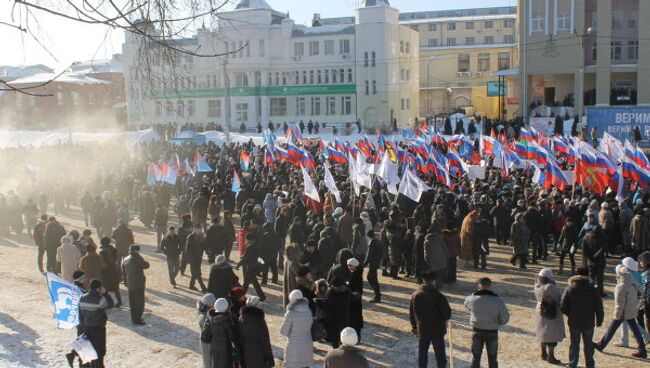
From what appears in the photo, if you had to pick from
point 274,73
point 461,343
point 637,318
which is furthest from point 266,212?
point 274,73

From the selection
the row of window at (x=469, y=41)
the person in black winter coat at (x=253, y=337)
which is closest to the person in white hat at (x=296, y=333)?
the person in black winter coat at (x=253, y=337)

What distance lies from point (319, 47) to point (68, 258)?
169ft

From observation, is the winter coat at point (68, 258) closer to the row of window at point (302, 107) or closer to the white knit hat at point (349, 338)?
the white knit hat at point (349, 338)

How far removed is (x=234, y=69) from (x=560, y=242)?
172ft

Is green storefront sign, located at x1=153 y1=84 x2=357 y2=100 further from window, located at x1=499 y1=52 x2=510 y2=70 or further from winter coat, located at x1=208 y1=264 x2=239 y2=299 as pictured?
winter coat, located at x1=208 y1=264 x2=239 y2=299

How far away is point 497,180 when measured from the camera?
2089 centimetres

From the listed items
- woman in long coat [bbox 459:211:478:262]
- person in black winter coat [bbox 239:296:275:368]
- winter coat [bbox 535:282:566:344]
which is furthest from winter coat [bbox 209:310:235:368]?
woman in long coat [bbox 459:211:478:262]

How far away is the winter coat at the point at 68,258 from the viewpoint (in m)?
12.7

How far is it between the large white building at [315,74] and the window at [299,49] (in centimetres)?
9

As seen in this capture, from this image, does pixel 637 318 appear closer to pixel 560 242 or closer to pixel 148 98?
pixel 560 242

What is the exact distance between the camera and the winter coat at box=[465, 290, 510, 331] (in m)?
8.30

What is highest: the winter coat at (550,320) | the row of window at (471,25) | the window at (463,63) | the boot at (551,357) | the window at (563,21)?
the row of window at (471,25)

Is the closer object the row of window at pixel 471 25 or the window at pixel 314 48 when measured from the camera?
the window at pixel 314 48

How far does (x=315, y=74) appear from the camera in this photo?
62656mm
